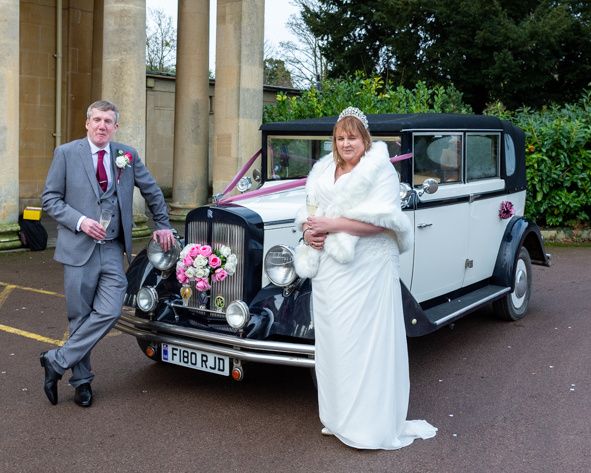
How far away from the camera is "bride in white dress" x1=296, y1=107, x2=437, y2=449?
4.54 m

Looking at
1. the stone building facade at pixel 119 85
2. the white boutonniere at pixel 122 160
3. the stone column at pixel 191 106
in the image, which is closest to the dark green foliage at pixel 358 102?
the stone building facade at pixel 119 85

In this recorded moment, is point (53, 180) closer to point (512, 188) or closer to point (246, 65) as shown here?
point (512, 188)

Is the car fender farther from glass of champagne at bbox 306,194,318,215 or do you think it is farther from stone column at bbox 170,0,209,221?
stone column at bbox 170,0,209,221

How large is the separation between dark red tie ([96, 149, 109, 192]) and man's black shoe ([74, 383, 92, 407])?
1336 mm

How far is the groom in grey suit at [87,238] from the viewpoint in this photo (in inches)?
201

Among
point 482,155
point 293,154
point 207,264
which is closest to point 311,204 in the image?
point 207,264

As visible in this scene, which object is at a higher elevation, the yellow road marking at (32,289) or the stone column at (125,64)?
the stone column at (125,64)

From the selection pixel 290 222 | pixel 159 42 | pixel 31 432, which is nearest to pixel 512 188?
pixel 290 222

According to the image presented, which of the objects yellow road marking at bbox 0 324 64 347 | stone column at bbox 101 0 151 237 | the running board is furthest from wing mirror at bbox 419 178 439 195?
stone column at bbox 101 0 151 237

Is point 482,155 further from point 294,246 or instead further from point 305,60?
point 305,60

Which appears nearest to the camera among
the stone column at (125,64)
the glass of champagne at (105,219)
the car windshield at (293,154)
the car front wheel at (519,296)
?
the glass of champagne at (105,219)

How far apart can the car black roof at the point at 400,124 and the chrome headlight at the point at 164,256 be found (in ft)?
5.80

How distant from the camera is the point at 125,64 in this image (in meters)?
12.9

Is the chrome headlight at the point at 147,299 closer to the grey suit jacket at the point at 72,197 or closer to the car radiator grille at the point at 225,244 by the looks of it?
the car radiator grille at the point at 225,244
